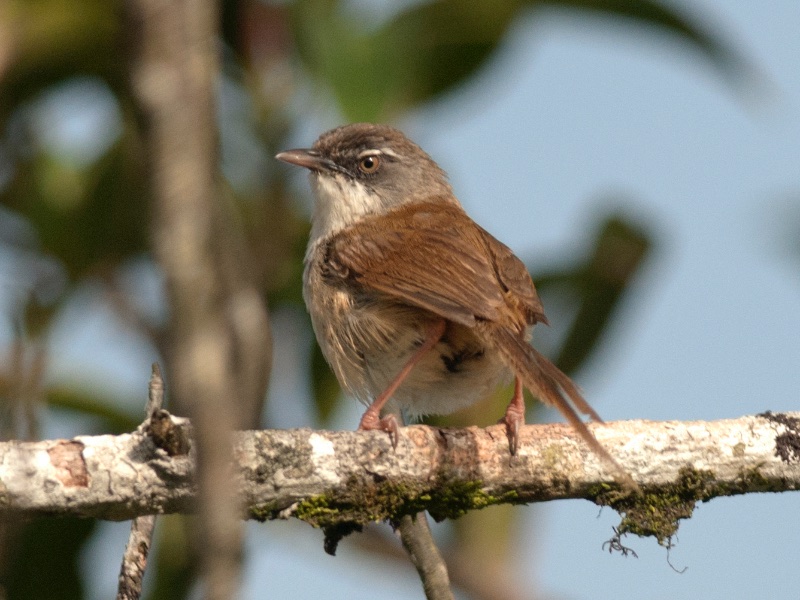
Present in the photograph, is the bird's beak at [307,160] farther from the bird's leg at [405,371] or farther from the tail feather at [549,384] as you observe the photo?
the tail feather at [549,384]

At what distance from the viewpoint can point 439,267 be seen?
15.5 ft

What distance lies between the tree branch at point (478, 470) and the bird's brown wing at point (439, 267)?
0.65m

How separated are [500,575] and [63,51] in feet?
9.74

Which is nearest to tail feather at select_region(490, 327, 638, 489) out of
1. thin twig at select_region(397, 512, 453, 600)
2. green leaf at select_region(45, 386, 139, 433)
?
thin twig at select_region(397, 512, 453, 600)

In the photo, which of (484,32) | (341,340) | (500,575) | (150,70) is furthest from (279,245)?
(150,70)

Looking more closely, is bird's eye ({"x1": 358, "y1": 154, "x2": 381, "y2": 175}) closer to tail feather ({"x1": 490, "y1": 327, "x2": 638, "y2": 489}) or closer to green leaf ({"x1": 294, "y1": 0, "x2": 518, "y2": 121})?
green leaf ({"x1": 294, "y1": 0, "x2": 518, "y2": 121})

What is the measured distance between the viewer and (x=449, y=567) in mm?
4633

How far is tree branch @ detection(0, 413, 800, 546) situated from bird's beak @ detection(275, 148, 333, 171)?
6.29 ft

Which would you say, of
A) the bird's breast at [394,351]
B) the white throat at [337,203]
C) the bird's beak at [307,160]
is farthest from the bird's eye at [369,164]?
the bird's breast at [394,351]

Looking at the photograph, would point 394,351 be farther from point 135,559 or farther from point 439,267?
point 135,559

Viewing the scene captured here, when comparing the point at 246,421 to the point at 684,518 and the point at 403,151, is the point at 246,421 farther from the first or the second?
the point at 403,151

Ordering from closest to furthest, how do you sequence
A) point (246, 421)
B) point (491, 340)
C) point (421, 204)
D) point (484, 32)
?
point (246, 421) → point (491, 340) → point (484, 32) → point (421, 204)

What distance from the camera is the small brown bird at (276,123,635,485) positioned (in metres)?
4.43

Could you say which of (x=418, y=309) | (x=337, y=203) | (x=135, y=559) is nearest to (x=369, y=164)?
(x=337, y=203)
